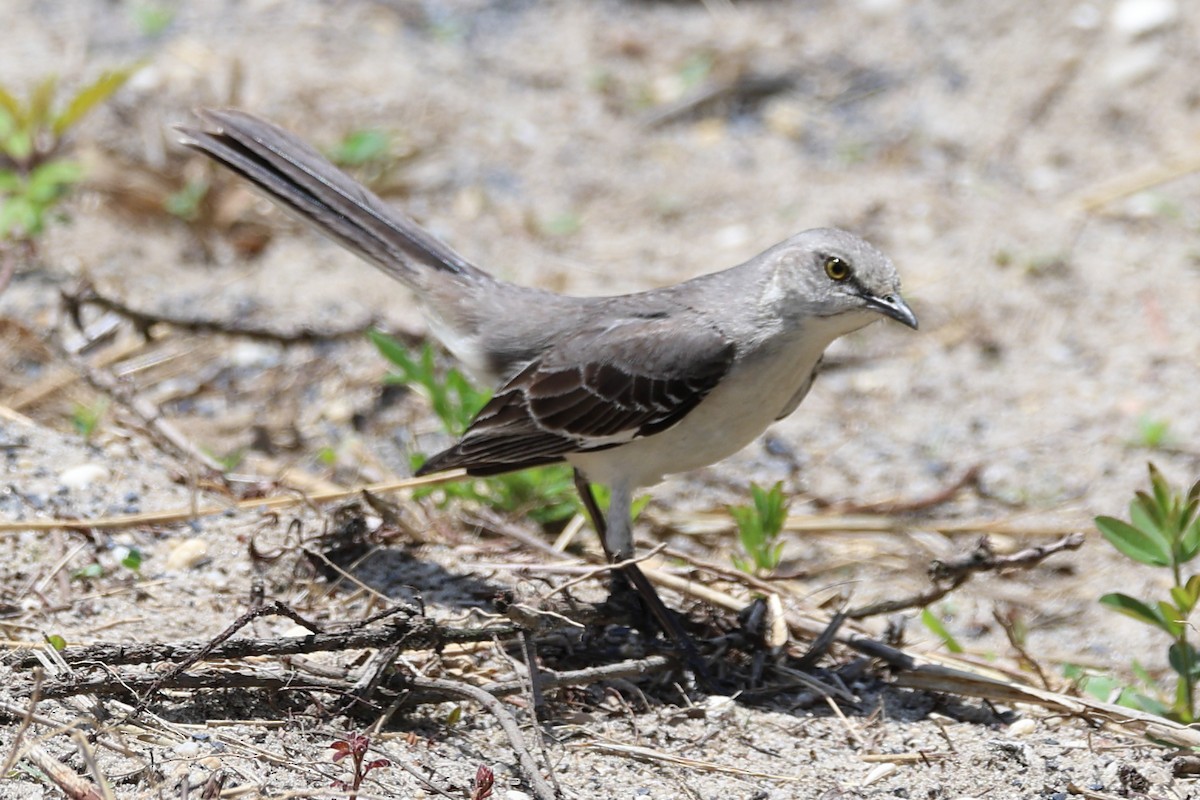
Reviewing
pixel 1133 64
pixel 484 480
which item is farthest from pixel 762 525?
pixel 1133 64

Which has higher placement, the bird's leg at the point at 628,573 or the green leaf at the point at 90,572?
the bird's leg at the point at 628,573

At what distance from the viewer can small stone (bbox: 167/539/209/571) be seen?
193 inches

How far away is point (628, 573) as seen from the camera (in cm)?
488

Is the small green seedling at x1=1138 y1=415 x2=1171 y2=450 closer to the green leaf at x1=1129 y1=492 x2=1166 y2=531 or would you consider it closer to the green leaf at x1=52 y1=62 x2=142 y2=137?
the green leaf at x1=1129 y1=492 x2=1166 y2=531

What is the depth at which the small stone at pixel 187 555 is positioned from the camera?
4.91 m

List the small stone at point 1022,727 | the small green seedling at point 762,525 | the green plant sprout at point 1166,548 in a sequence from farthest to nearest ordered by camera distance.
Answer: the small green seedling at point 762,525 → the small stone at point 1022,727 → the green plant sprout at point 1166,548

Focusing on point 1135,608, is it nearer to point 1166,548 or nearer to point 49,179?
point 1166,548

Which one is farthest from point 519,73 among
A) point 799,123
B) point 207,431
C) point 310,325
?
point 207,431

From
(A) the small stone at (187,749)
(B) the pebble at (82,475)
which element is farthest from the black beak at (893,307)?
(B) the pebble at (82,475)

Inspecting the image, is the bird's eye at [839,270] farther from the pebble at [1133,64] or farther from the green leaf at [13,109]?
the pebble at [1133,64]

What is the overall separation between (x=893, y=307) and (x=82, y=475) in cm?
304

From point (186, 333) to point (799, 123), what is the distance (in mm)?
4418

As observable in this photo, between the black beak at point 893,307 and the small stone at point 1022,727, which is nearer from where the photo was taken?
the small stone at point 1022,727

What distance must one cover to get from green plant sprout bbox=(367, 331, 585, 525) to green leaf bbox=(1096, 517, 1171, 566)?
2198 mm
